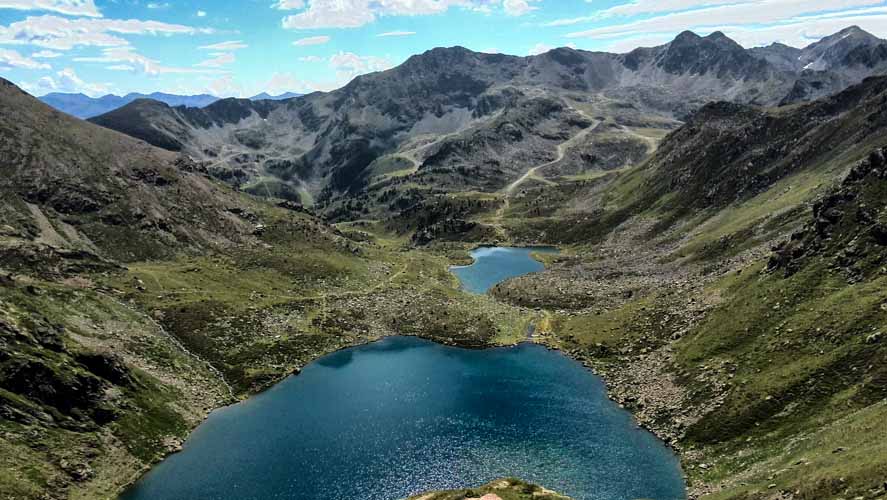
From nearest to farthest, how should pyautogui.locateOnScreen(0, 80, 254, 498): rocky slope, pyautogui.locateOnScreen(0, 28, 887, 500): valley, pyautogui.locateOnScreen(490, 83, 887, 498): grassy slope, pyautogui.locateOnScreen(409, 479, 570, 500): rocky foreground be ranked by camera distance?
1. pyautogui.locateOnScreen(490, 83, 887, 498): grassy slope
2. pyautogui.locateOnScreen(409, 479, 570, 500): rocky foreground
3. pyautogui.locateOnScreen(0, 28, 887, 500): valley
4. pyautogui.locateOnScreen(0, 80, 254, 498): rocky slope

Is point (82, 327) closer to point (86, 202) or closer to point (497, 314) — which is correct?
point (86, 202)

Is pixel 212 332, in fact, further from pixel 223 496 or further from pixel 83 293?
pixel 223 496

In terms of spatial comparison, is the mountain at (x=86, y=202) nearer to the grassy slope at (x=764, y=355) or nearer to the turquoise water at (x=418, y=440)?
the turquoise water at (x=418, y=440)

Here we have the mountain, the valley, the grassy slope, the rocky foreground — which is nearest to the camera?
the grassy slope

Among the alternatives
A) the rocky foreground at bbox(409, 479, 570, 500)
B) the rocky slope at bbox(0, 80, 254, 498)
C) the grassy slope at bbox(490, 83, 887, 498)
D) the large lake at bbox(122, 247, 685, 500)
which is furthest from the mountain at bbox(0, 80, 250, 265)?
the rocky foreground at bbox(409, 479, 570, 500)

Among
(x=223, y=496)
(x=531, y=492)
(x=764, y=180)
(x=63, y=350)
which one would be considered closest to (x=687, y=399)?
(x=531, y=492)

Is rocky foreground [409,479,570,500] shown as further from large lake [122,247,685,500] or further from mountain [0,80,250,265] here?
mountain [0,80,250,265]

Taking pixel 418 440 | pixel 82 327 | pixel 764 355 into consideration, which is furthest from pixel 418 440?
pixel 82 327
